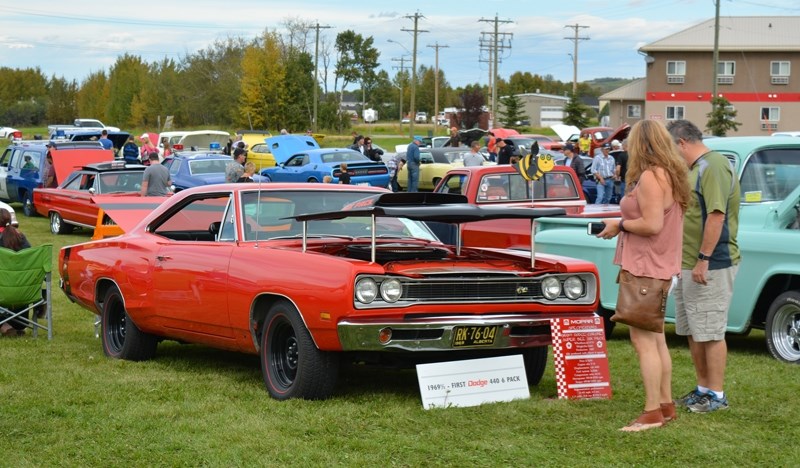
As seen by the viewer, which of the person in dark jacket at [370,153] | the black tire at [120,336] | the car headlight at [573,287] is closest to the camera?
the car headlight at [573,287]

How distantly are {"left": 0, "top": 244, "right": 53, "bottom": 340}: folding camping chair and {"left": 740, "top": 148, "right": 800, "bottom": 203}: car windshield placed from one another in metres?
6.31

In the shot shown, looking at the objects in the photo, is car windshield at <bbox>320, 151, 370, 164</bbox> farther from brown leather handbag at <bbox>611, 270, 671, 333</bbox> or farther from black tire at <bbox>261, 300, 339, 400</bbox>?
brown leather handbag at <bbox>611, 270, 671, 333</bbox>

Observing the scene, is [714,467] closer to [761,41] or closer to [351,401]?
[351,401]

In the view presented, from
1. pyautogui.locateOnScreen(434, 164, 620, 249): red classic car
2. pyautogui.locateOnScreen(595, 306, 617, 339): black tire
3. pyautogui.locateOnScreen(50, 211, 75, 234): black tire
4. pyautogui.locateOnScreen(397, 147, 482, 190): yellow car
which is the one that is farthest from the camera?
pyautogui.locateOnScreen(397, 147, 482, 190): yellow car

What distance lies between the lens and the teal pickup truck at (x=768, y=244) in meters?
8.95

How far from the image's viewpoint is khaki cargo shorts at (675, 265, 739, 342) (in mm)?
6973

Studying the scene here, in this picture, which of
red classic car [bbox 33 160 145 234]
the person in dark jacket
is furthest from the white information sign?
the person in dark jacket

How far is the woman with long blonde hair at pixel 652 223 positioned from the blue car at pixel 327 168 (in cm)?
2265

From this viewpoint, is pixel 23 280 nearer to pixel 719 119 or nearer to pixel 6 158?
pixel 6 158

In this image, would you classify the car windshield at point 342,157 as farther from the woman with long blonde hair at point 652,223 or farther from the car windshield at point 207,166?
the woman with long blonde hair at point 652,223

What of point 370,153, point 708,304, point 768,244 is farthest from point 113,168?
point 708,304

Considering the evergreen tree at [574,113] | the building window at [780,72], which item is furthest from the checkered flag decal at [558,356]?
the evergreen tree at [574,113]

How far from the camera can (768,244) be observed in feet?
29.7

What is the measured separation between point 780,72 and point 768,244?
6586 centimetres
